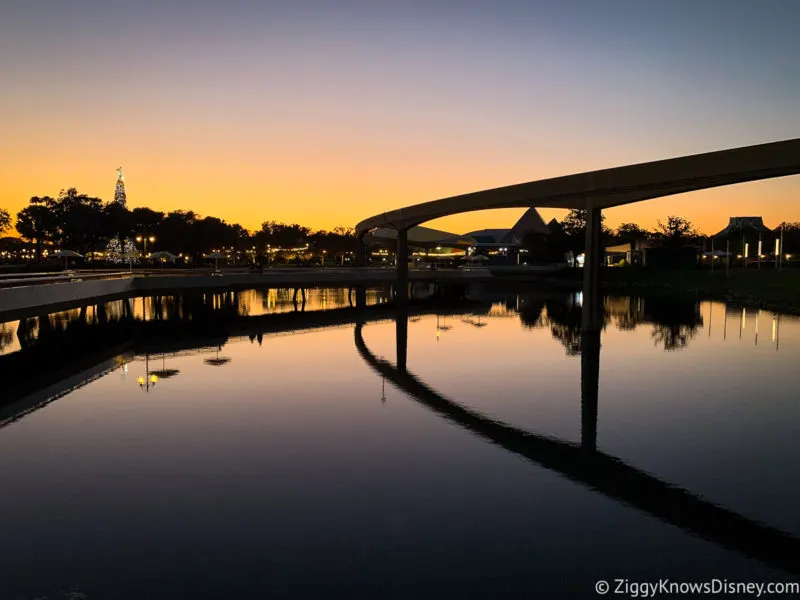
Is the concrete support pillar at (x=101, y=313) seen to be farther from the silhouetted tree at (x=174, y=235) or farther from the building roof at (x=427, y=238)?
the building roof at (x=427, y=238)

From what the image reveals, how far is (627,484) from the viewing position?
385 inches

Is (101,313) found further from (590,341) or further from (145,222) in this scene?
(145,222)

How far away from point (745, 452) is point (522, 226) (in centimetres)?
17955

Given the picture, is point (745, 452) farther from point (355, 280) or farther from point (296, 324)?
point (355, 280)

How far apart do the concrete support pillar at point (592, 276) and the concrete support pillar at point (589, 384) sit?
62cm

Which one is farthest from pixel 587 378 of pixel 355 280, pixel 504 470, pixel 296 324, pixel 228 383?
pixel 355 280

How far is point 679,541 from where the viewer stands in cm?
774

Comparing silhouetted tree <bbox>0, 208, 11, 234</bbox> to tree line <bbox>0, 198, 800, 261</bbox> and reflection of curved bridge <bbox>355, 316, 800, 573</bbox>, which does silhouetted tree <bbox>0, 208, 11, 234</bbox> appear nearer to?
tree line <bbox>0, 198, 800, 261</bbox>

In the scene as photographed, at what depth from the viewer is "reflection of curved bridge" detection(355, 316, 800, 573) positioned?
7.63 metres

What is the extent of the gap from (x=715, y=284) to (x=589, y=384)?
48535 millimetres

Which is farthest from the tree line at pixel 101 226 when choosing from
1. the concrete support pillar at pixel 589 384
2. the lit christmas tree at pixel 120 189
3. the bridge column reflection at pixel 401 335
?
the concrete support pillar at pixel 589 384

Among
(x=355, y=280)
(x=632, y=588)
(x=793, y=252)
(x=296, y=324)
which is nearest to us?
(x=632, y=588)

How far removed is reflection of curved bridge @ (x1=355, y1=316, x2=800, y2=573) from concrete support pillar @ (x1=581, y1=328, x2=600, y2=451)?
23mm

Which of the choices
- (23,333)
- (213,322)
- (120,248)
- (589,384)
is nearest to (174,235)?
(120,248)
